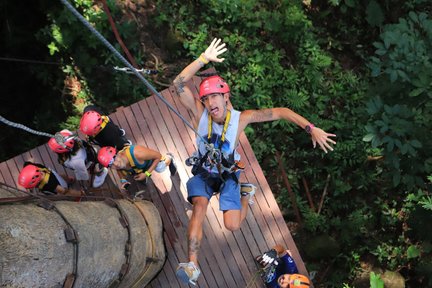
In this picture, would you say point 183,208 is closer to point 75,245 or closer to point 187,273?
point 187,273

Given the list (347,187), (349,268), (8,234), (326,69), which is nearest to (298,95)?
(326,69)

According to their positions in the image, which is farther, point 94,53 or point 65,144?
point 94,53

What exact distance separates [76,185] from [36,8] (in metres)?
3.72

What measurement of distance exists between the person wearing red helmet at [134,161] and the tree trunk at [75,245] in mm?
569

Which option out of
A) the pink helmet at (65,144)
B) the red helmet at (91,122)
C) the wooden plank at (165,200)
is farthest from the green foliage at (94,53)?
the pink helmet at (65,144)

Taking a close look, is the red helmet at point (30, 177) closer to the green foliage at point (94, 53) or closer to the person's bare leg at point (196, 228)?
the person's bare leg at point (196, 228)

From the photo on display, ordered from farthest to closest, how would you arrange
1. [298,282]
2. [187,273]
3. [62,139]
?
[298,282]
[62,139]
[187,273]

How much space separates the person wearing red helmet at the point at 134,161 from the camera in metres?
4.70

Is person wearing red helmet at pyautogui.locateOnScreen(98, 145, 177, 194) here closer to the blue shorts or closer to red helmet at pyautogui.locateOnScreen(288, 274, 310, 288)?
the blue shorts

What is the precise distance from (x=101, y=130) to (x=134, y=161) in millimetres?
633

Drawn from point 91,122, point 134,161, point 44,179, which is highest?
point 91,122

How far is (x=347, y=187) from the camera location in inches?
264

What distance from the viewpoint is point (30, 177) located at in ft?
15.6

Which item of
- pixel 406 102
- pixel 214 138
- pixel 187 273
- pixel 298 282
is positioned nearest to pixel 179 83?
pixel 214 138
